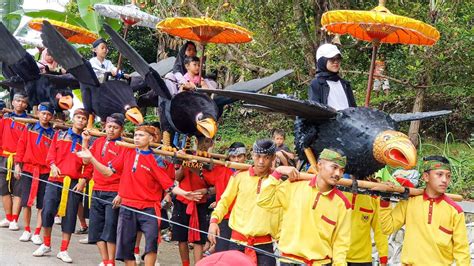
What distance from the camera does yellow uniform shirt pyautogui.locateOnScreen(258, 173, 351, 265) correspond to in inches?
190

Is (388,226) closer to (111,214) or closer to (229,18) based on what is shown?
(111,214)

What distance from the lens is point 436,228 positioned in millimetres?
5062

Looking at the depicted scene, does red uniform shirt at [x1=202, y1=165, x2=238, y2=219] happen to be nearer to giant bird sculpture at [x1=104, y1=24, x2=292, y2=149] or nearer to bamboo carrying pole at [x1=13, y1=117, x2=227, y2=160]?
bamboo carrying pole at [x1=13, y1=117, x2=227, y2=160]

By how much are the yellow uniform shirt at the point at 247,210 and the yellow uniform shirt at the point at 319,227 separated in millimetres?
590

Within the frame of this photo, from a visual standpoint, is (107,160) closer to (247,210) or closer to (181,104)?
(181,104)

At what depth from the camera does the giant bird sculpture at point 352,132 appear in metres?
4.74

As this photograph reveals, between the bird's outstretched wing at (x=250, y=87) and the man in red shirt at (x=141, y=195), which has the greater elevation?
the bird's outstretched wing at (x=250, y=87)

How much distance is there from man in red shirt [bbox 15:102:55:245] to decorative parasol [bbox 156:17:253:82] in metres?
2.09

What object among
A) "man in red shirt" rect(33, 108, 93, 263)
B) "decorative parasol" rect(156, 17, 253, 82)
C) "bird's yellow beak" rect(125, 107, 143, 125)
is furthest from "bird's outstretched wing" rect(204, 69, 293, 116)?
"man in red shirt" rect(33, 108, 93, 263)

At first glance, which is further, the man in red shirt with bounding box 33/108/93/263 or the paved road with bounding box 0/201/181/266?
the man in red shirt with bounding box 33/108/93/263

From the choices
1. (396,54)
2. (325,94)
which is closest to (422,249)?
(325,94)

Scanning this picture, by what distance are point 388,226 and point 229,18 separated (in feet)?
19.8

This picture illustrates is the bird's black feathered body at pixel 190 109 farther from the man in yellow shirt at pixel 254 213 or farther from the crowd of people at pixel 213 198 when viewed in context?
the man in yellow shirt at pixel 254 213

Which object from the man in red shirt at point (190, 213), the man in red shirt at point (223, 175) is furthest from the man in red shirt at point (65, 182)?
the man in red shirt at point (223, 175)
